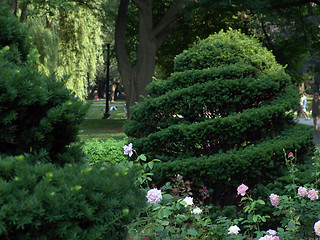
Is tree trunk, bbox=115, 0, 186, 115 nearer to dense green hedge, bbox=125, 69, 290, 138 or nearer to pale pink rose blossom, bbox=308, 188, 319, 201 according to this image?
dense green hedge, bbox=125, 69, 290, 138

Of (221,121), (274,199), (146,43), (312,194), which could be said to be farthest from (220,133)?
(146,43)

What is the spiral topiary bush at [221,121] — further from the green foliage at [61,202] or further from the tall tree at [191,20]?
the tall tree at [191,20]

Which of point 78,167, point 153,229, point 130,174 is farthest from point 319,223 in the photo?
point 78,167

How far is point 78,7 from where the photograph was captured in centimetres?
2500

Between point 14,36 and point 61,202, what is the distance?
1606 millimetres

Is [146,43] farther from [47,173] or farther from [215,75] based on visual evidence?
[47,173]

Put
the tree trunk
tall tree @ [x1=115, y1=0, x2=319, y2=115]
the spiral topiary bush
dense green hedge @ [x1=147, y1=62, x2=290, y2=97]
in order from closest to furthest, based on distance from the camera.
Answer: the spiral topiary bush → dense green hedge @ [x1=147, y1=62, x2=290, y2=97] → tall tree @ [x1=115, y1=0, x2=319, y2=115] → the tree trunk

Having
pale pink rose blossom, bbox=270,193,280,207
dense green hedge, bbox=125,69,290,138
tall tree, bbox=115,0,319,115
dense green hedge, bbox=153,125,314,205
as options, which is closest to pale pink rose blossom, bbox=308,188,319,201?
pale pink rose blossom, bbox=270,193,280,207

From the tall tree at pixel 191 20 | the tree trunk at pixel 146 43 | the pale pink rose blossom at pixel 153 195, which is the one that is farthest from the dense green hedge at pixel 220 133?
the tree trunk at pixel 146 43

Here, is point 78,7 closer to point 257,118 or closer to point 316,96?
point 316,96

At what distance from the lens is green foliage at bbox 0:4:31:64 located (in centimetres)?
343

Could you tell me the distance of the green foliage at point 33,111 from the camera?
2980 mm

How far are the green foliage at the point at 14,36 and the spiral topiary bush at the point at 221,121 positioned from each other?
8.42ft

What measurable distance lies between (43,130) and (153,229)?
203 cm
